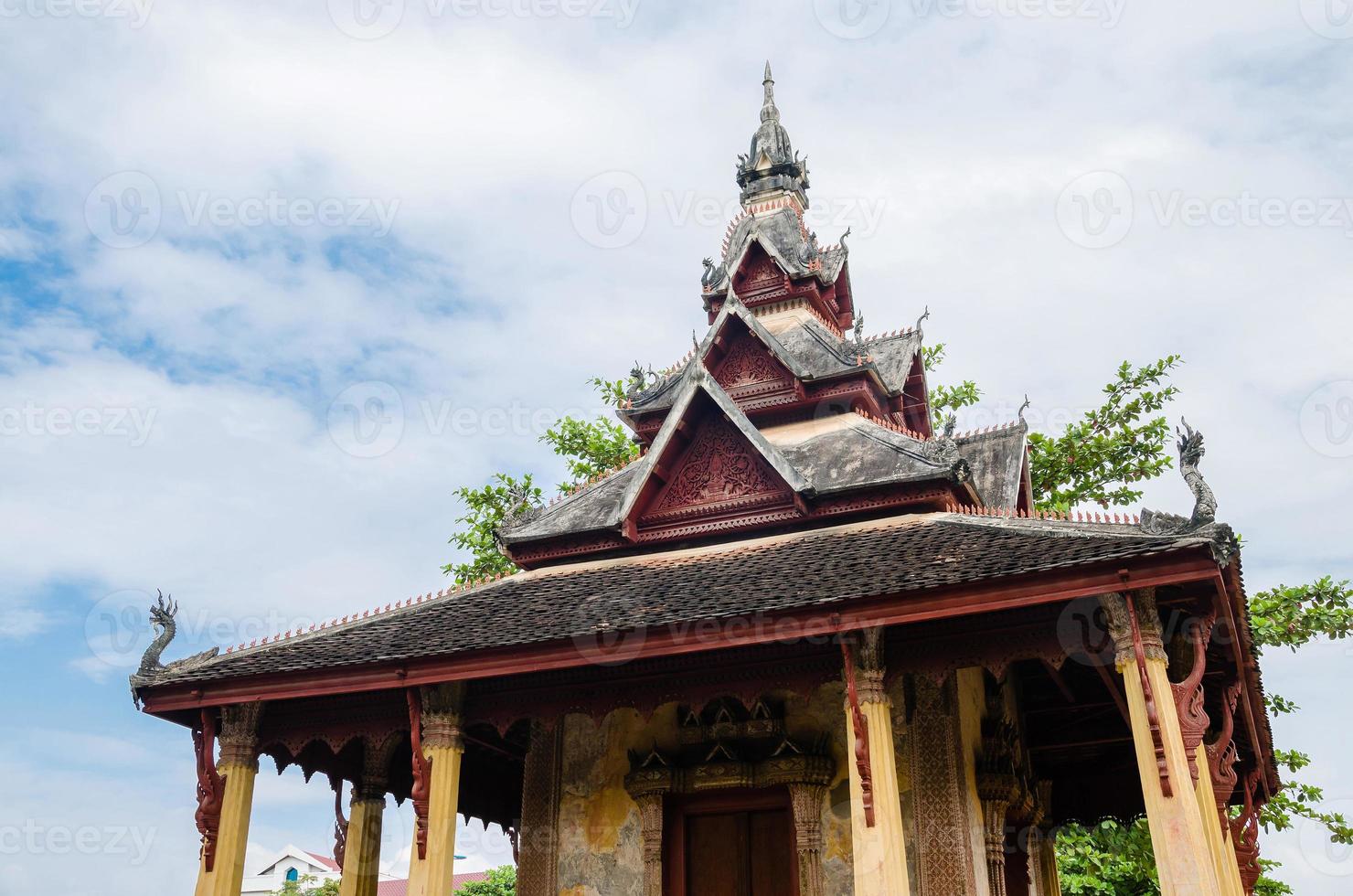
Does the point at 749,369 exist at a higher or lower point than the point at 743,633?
higher

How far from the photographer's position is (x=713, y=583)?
1198cm

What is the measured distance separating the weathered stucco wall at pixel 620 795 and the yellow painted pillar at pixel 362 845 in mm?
3028

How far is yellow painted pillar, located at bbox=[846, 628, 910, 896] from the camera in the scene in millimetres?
9695

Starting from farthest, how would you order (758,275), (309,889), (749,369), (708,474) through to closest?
(309,889)
(758,275)
(749,369)
(708,474)

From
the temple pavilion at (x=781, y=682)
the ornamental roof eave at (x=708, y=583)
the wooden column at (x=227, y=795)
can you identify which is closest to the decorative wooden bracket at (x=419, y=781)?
the temple pavilion at (x=781, y=682)

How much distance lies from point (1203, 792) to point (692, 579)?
5.33m

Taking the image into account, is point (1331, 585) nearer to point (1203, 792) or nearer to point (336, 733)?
point (1203, 792)

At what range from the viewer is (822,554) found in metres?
12.2

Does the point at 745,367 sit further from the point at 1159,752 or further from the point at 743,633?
the point at 1159,752

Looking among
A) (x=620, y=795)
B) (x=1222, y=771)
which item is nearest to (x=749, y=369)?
(x=620, y=795)

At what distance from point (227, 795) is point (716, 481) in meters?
6.78

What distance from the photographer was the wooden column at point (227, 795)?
11.9m

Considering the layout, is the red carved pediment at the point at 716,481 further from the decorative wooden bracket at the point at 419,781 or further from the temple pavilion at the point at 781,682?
the decorative wooden bracket at the point at 419,781

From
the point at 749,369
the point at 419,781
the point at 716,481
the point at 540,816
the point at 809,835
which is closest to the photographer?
the point at 419,781
